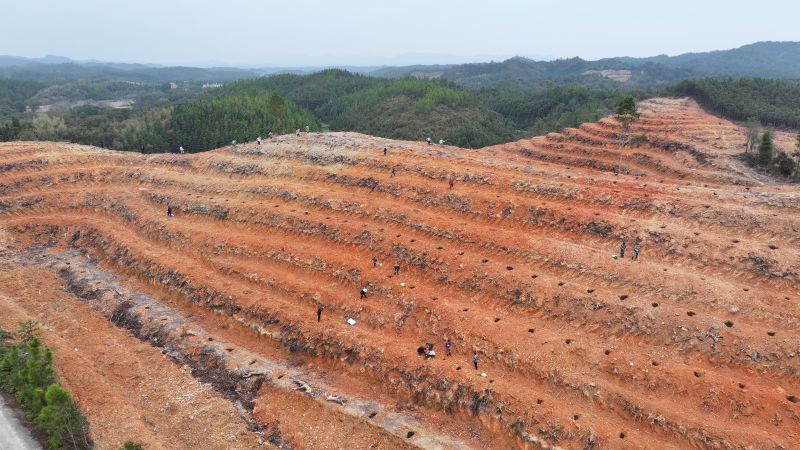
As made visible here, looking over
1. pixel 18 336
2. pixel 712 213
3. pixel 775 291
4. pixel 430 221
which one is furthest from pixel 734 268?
pixel 18 336

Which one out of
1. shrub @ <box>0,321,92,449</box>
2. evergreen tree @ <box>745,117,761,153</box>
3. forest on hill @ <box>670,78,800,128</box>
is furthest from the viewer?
forest on hill @ <box>670,78,800,128</box>

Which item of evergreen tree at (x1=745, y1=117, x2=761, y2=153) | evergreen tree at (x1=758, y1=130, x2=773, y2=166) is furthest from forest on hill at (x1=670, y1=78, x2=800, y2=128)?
evergreen tree at (x1=758, y1=130, x2=773, y2=166)

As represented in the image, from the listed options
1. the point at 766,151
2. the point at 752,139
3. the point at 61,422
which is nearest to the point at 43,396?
the point at 61,422

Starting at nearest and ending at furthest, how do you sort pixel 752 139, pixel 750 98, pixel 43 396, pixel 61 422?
1. pixel 61 422
2. pixel 43 396
3. pixel 752 139
4. pixel 750 98

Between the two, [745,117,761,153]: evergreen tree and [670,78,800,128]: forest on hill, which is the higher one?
[670,78,800,128]: forest on hill

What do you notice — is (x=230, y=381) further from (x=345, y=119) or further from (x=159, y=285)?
(x=345, y=119)

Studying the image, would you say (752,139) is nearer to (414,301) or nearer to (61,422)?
(414,301)

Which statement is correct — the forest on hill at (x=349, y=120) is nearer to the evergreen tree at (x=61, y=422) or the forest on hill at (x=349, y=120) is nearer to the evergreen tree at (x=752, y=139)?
the evergreen tree at (x=752, y=139)

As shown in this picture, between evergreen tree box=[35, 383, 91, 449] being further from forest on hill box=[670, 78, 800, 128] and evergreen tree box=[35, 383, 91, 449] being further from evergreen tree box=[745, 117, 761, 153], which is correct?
forest on hill box=[670, 78, 800, 128]

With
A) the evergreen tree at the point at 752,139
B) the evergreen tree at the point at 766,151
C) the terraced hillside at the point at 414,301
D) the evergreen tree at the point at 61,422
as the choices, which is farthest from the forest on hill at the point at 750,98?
the evergreen tree at the point at 61,422
